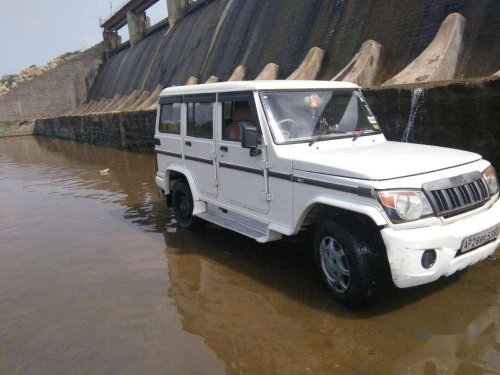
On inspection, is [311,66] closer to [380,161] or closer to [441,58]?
[441,58]

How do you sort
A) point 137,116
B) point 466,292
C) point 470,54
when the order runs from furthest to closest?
1. point 137,116
2. point 470,54
3. point 466,292

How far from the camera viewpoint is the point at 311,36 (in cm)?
1527

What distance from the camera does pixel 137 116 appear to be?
701 inches

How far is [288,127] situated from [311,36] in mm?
11698

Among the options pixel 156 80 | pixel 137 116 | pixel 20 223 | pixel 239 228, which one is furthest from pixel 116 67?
pixel 239 228

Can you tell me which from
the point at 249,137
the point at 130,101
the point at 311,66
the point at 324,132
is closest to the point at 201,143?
the point at 249,137

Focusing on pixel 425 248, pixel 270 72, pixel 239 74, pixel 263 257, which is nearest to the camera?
pixel 425 248

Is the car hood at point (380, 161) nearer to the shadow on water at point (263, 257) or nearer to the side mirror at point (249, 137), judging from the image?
the side mirror at point (249, 137)

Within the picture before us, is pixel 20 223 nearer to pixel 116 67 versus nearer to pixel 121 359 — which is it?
pixel 121 359

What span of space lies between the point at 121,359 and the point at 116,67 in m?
43.2

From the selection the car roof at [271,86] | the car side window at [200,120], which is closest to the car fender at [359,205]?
the car roof at [271,86]

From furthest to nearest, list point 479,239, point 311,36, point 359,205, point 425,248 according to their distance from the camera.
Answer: point 311,36
point 479,239
point 359,205
point 425,248

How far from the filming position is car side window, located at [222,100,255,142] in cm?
491

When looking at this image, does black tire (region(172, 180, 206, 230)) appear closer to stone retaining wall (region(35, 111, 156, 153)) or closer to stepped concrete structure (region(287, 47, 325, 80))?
stepped concrete structure (region(287, 47, 325, 80))
